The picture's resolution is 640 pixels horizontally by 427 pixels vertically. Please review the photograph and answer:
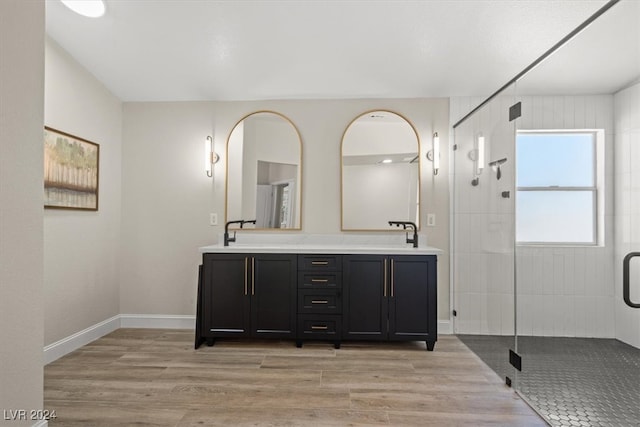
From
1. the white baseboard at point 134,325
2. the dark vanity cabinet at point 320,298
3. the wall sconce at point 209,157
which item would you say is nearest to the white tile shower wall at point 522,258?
the white baseboard at point 134,325

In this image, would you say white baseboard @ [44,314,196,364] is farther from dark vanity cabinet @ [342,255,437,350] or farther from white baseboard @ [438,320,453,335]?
white baseboard @ [438,320,453,335]

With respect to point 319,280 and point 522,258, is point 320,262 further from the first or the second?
point 522,258

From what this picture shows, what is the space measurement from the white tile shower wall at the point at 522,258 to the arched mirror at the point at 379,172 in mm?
445

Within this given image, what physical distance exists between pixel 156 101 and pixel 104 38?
0.82 m

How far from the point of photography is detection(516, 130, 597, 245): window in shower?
1682 millimetres

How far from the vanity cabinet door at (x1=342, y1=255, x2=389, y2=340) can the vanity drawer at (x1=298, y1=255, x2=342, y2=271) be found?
67mm

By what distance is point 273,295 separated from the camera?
3.07m

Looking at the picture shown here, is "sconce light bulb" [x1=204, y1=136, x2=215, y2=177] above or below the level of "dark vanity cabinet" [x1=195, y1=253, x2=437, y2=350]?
above

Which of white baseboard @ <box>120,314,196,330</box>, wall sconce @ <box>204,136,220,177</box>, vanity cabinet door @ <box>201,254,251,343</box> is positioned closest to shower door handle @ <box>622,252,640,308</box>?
vanity cabinet door @ <box>201,254,251,343</box>

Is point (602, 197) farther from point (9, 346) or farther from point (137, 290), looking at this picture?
point (137, 290)

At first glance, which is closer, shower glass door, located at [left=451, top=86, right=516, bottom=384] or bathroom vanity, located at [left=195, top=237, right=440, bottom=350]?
shower glass door, located at [left=451, top=86, right=516, bottom=384]

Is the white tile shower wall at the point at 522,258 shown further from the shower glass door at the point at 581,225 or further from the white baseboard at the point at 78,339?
the white baseboard at the point at 78,339

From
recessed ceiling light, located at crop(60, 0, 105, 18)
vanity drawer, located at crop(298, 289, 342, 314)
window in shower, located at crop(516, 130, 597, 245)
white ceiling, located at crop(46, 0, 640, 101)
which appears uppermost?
recessed ceiling light, located at crop(60, 0, 105, 18)

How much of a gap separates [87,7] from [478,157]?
3.12 metres
